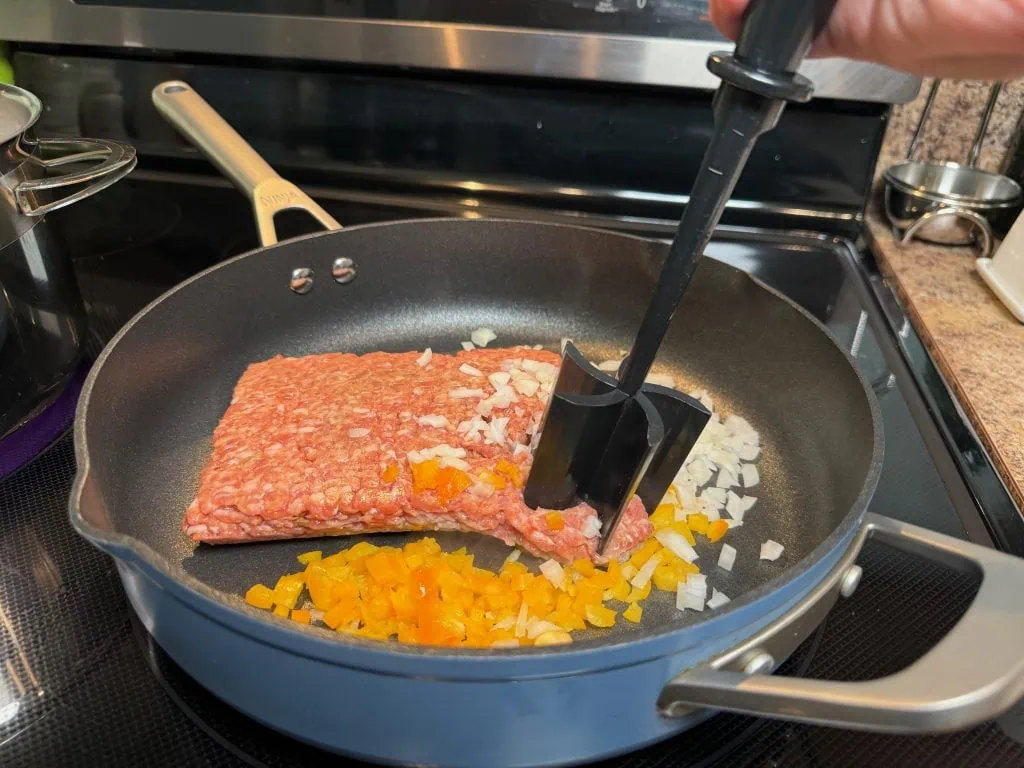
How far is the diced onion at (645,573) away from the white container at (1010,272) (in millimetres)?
831

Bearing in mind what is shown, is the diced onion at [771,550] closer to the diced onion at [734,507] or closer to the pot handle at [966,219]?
the diced onion at [734,507]

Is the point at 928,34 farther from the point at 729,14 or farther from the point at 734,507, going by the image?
the point at 734,507

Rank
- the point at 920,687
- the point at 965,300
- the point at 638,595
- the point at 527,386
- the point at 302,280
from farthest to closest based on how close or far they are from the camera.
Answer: the point at 965,300 < the point at 302,280 < the point at 527,386 < the point at 638,595 < the point at 920,687

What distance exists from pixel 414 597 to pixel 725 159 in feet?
1.74

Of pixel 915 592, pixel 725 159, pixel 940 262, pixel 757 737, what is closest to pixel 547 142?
pixel 940 262

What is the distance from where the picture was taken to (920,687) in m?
0.57

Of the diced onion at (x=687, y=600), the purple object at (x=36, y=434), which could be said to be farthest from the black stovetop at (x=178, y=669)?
the diced onion at (x=687, y=600)

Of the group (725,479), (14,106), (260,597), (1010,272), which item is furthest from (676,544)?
(14,106)

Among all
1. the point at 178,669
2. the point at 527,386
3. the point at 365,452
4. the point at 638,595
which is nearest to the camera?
the point at 178,669

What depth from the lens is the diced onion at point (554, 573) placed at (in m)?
0.88

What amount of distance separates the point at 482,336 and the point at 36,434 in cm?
66

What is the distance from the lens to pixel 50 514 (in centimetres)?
93

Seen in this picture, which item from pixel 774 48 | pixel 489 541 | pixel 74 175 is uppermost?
pixel 774 48

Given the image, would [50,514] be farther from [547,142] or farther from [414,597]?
[547,142]
